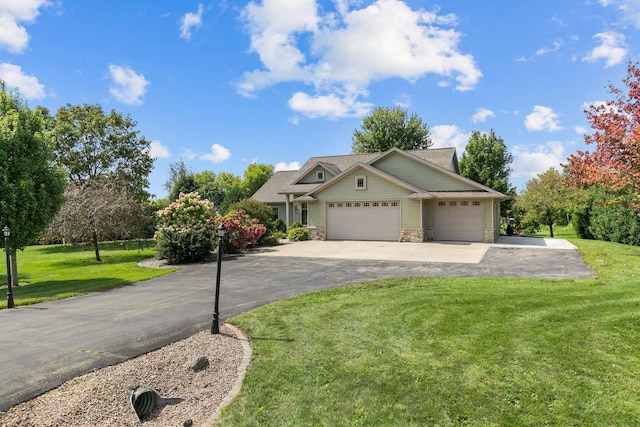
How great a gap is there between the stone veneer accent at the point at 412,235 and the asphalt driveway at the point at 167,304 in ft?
17.1

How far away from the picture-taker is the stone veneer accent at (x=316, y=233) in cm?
2408

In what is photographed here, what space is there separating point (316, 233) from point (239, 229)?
6.69 metres

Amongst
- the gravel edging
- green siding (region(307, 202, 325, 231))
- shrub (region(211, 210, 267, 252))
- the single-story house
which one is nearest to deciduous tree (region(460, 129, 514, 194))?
the single-story house

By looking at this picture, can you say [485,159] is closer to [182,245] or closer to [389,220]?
[389,220]

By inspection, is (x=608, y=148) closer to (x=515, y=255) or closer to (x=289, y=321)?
(x=515, y=255)

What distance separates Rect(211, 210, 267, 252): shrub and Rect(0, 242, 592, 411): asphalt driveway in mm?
2810

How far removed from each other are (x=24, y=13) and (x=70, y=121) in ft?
66.9

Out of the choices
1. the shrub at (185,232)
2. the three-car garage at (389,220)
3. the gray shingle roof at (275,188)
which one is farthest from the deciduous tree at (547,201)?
the shrub at (185,232)

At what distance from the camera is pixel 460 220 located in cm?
2184

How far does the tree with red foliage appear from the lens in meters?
13.0

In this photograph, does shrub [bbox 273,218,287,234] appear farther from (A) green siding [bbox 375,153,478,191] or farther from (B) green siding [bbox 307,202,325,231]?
(A) green siding [bbox 375,153,478,191]

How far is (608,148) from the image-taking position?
529 inches

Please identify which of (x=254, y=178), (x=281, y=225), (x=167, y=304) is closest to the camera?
(x=167, y=304)

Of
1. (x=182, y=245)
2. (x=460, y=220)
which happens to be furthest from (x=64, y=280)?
(x=460, y=220)
